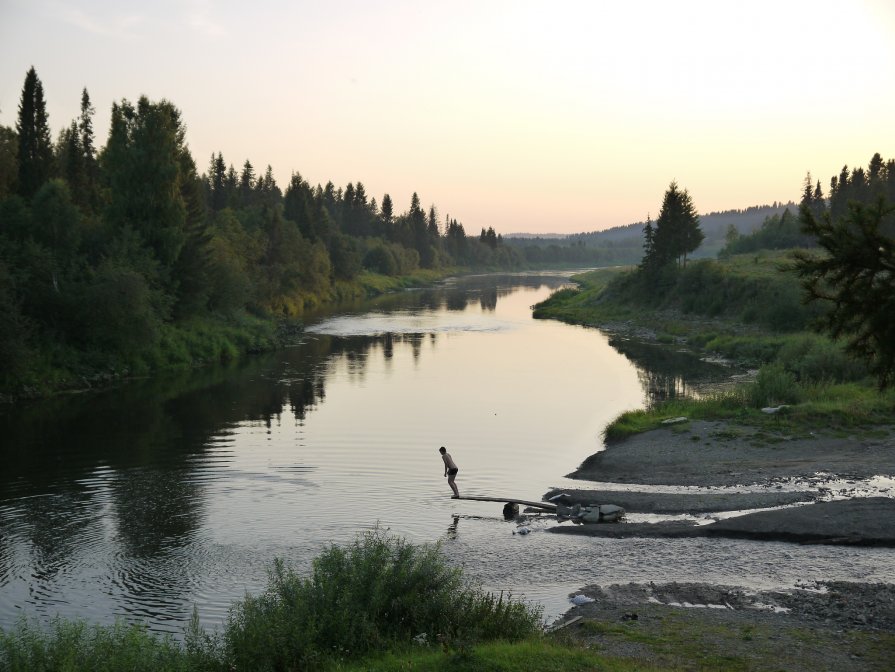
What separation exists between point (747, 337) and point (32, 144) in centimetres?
6493

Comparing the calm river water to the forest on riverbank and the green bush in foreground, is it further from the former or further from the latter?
the forest on riverbank

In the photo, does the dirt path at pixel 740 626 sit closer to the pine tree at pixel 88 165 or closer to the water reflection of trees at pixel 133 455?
the water reflection of trees at pixel 133 455

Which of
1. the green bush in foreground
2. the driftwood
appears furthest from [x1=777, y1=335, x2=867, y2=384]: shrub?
the green bush in foreground

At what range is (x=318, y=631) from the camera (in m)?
13.6

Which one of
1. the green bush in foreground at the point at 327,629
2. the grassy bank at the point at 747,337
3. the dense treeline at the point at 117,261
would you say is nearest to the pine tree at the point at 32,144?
the dense treeline at the point at 117,261

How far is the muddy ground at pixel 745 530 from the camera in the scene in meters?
14.5

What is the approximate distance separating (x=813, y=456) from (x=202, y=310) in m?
50.3

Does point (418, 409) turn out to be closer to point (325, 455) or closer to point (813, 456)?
point (325, 455)

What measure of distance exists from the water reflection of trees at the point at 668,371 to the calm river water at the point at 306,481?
352 mm

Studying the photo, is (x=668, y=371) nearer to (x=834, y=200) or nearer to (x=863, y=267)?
(x=863, y=267)

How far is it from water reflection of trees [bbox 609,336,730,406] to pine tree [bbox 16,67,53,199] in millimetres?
53254

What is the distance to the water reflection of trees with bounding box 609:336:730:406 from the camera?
157ft

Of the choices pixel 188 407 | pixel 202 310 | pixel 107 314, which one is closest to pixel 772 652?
pixel 188 407

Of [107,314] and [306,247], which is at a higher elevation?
[306,247]
